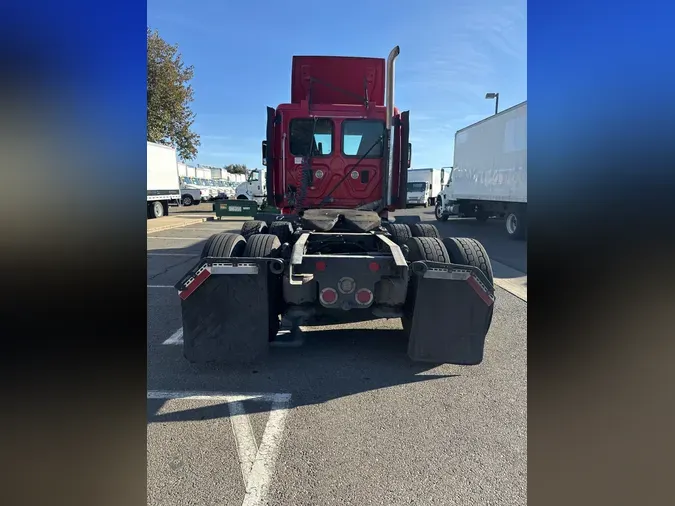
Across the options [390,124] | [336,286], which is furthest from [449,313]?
[390,124]

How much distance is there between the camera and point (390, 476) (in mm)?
2494

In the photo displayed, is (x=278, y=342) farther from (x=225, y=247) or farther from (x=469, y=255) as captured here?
(x=469, y=255)

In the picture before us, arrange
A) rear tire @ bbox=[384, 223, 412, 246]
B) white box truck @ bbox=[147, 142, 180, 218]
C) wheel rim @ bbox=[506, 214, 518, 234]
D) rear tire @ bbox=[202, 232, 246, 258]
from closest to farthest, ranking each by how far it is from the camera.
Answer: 1. rear tire @ bbox=[202, 232, 246, 258]
2. rear tire @ bbox=[384, 223, 412, 246]
3. wheel rim @ bbox=[506, 214, 518, 234]
4. white box truck @ bbox=[147, 142, 180, 218]

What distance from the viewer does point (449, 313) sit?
12.2ft

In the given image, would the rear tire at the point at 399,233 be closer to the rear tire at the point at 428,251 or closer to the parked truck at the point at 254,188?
the rear tire at the point at 428,251

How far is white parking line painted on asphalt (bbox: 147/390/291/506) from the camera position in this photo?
7.91 feet

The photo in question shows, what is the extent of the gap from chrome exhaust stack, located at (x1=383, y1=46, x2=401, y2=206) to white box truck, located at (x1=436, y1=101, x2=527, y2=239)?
6906mm

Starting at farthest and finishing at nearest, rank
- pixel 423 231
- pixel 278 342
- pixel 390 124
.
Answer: pixel 423 231 < pixel 390 124 < pixel 278 342

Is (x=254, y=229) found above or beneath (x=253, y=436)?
above

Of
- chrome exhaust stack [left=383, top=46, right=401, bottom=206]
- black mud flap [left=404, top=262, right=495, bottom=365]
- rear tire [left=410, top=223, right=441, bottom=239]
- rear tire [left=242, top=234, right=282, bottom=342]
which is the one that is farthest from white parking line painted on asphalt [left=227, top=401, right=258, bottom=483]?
chrome exhaust stack [left=383, top=46, right=401, bottom=206]

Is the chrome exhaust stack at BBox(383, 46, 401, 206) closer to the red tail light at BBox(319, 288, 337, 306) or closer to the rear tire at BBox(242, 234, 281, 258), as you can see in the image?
the rear tire at BBox(242, 234, 281, 258)

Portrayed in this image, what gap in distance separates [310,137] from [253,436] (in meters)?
4.70
